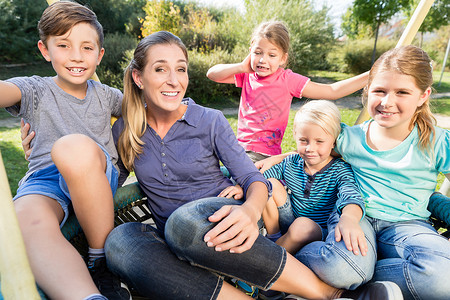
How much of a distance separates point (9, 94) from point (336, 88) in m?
1.69

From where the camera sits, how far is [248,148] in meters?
2.16

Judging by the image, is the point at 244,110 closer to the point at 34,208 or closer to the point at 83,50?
the point at 83,50

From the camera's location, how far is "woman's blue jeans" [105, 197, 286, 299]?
1104 millimetres

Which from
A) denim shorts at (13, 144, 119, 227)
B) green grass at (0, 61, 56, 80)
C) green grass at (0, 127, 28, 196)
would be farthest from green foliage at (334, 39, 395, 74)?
denim shorts at (13, 144, 119, 227)

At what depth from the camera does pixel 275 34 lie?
2088 millimetres

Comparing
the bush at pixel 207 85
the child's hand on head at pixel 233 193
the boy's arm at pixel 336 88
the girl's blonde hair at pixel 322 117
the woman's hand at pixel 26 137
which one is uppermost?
the boy's arm at pixel 336 88

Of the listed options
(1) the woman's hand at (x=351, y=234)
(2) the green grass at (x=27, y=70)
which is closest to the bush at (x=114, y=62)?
(2) the green grass at (x=27, y=70)

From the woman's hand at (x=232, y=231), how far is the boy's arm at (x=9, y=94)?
951mm

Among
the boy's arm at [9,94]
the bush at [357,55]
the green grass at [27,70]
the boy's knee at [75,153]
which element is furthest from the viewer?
the bush at [357,55]

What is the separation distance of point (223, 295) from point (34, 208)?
29.8 inches

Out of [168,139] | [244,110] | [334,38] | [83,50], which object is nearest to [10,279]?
[168,139]

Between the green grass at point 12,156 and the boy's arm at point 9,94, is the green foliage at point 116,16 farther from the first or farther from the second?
the boy's arm at point 9,94

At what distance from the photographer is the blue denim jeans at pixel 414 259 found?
1.12 m

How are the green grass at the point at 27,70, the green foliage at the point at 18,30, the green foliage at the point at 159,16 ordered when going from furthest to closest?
1. the green foliage at the point at 18,30
2. the green grass at the point at 27,70
3. the green foliage at the point at 159,16
